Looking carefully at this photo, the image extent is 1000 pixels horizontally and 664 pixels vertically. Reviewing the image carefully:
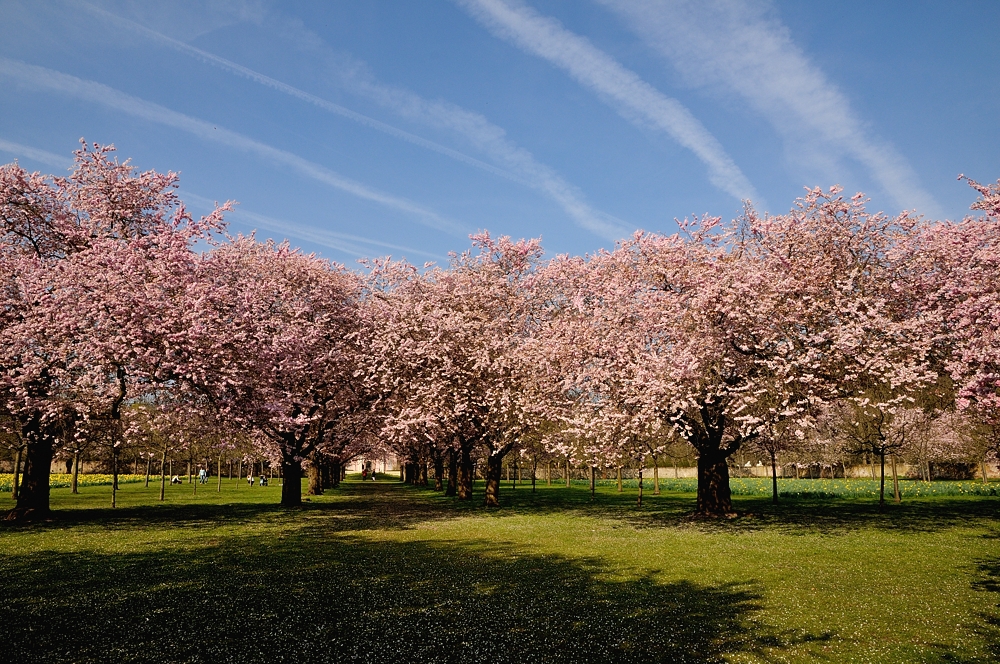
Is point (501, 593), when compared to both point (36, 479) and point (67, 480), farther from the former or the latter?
point (67, 480)

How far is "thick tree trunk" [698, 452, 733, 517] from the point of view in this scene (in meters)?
30.7

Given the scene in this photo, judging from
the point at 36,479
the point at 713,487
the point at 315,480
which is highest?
the point at 36,479

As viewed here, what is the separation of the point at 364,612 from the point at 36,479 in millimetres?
24811

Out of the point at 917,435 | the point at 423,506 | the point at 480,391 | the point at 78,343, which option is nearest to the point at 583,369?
the point at 480,391

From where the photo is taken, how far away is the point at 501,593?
45.1ft

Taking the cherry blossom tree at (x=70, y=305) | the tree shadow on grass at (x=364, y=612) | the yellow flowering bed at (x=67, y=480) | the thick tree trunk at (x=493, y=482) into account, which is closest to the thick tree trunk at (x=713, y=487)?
the thick tree trunk at (x=493, y=482)

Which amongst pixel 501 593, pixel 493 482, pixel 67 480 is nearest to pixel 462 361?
pixel 493 482

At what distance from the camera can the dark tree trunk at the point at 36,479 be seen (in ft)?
92.4

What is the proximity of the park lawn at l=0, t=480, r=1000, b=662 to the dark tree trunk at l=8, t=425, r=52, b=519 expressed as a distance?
2612 mm

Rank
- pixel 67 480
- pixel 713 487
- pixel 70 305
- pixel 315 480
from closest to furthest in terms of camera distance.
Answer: pixel 70 305, pixel 713 487, pixel 315 480, pixel 67 480

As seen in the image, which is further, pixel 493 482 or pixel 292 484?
pixel 493 482

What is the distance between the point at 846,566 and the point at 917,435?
1583 inches

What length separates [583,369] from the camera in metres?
32.2

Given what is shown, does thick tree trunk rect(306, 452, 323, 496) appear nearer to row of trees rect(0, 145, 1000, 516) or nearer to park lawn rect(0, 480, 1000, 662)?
row of trees rect(0, 145, 1000, 516)
